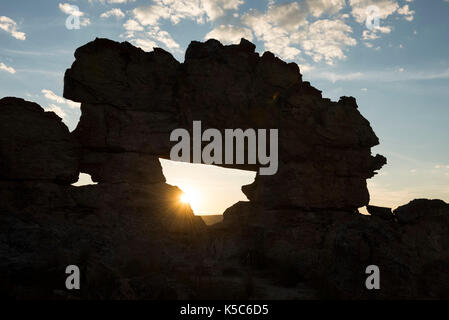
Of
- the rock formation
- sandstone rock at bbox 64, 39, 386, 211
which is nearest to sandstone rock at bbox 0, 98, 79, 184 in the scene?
the rock formation

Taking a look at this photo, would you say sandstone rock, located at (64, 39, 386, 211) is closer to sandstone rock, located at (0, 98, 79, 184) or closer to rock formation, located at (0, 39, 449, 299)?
rock formation, located at (0, 39, 449, 299)

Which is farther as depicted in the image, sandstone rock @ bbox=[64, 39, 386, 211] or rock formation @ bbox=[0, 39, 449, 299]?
sandstone rock @ bbox=[64, 39, 386, 211]

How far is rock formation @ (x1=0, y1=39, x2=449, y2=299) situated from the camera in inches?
520

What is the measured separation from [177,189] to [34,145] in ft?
23.6

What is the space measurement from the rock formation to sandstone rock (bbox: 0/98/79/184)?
5cm

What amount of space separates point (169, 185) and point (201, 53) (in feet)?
25.1

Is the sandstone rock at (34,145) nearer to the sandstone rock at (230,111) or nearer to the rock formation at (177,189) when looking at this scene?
the rock formation at (177,189)

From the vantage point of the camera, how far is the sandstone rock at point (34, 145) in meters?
15.9

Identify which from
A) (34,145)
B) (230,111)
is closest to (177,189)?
(230,111)

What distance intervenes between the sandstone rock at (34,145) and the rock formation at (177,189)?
5 cm
